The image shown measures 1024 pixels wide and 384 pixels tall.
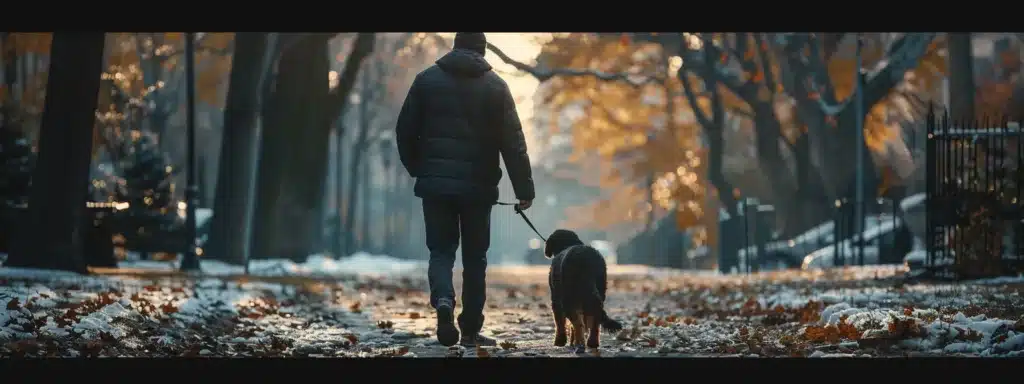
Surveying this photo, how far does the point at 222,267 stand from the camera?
2762 cm

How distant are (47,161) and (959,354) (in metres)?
12.1

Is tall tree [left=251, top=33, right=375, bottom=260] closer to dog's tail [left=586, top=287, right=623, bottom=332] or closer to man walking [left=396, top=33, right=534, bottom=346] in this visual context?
man walking [left=396, top=33, right=534, bottom=346]

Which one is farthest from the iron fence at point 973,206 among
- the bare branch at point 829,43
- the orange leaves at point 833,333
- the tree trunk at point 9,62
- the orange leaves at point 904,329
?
the tree trunk at point 9,62

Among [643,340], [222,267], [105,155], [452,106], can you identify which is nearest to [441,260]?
[452,106]

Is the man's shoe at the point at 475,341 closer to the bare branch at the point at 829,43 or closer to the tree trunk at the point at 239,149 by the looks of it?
the tree trunk at the point at 239,149

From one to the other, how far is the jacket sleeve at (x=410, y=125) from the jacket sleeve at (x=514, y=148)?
0.54 m

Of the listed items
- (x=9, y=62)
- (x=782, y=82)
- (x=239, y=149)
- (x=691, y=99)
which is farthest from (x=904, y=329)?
(x=9, y=62)

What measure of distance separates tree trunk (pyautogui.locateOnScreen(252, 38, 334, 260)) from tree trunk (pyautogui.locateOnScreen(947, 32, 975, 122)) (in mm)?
11614

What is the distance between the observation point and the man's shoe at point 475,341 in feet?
36.5

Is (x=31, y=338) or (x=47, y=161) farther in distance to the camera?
(x=47, y=161)

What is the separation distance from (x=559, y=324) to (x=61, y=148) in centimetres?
959

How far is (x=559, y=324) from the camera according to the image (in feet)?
36.1

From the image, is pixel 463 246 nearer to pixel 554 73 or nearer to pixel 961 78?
pixel 961 78
